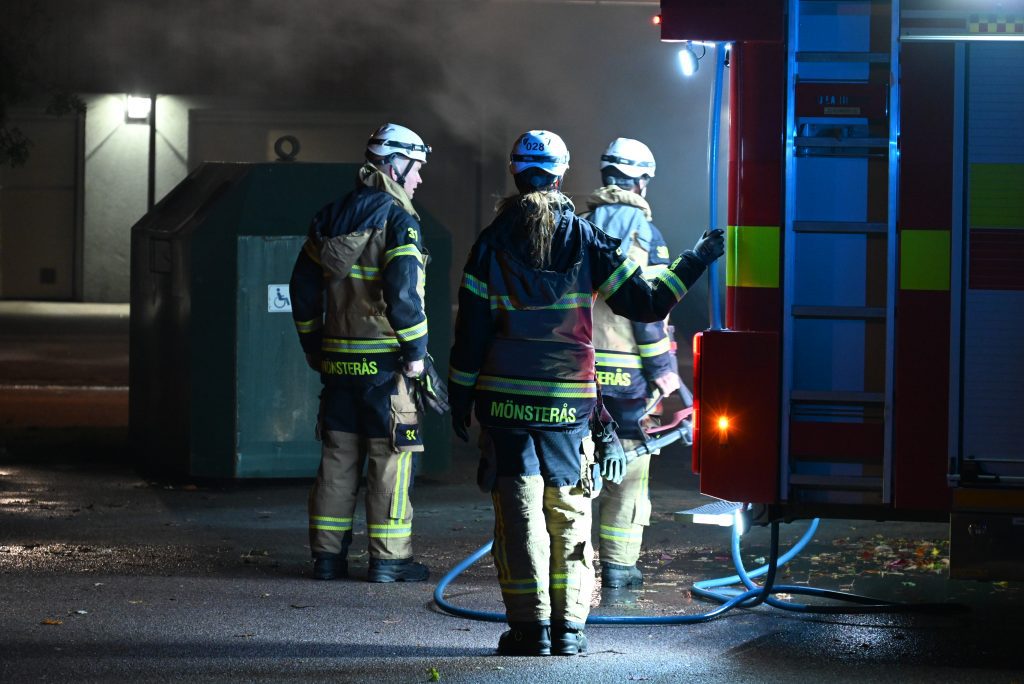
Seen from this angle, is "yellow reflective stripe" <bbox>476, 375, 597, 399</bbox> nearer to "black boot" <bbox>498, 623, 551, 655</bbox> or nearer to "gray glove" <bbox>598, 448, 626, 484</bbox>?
"gray glove" <bbox>598, 448, 626, 484</bbox>

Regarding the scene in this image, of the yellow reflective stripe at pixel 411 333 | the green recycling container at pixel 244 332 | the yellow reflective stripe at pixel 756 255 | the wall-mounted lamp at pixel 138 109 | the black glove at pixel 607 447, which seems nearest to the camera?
the yellow reflective stripe at pixel 756 255

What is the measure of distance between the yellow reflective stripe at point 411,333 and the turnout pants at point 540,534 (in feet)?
4.01

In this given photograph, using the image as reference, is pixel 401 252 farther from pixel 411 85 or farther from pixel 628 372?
pixel 411 85

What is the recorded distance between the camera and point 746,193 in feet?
16.6

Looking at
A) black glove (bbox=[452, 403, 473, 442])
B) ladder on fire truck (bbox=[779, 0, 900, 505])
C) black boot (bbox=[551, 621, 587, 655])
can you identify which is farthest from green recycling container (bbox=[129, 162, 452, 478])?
ladder on fire truck (bbox=[779, 0, 900, 505])

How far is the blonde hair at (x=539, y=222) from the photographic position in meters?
4.98

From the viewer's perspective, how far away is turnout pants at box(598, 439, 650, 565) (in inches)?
247

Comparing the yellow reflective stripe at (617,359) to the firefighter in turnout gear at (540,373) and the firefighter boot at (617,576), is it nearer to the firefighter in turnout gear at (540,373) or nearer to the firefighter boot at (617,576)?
the firefighter boot at (617,576)

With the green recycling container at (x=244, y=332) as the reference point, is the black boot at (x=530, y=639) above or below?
below

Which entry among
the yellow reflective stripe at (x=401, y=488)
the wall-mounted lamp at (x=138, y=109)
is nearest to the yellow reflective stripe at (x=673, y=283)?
the yellow reflective stripe at (x=401, y=488)

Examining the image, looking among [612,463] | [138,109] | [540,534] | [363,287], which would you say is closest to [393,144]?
[363,287]

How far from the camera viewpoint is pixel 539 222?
4.99 metres

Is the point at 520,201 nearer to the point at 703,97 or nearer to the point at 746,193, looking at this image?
the point at 746,193

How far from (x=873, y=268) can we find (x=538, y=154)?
3.62ft
